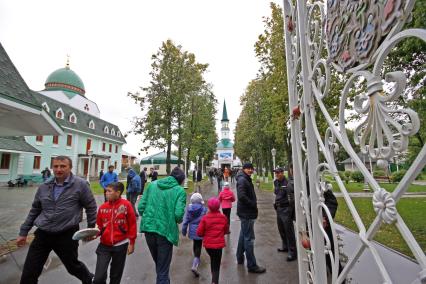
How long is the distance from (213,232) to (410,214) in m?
9.29

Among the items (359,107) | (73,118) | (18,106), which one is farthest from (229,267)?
(73,118)

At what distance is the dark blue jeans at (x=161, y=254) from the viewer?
3332mm

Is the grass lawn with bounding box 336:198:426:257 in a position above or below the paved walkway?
above

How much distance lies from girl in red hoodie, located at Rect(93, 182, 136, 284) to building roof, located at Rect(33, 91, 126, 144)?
3054cm

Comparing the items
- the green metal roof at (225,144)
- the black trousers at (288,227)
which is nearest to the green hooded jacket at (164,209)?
the black trousers at (288,227)

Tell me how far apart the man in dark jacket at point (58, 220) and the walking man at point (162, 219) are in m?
0.88

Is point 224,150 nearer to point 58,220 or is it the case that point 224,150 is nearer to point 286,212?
point 286,212

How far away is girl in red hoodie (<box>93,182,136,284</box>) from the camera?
3266 millimetres

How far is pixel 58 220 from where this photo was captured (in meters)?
3.34

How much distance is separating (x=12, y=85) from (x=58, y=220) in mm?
4832

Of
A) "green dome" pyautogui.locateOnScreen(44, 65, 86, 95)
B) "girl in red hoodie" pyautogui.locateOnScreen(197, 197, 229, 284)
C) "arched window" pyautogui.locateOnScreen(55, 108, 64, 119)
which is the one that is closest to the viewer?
"girl in red hoodie" pyautogui.locateOnScreen(197, 197, 229, 284)

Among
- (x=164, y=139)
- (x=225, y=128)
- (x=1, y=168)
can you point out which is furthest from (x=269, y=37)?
(x=225, y=128)

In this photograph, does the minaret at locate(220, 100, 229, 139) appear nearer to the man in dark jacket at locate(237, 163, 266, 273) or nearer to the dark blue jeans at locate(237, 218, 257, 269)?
the man in dark jacket at locate(237, 163, 266, 273)

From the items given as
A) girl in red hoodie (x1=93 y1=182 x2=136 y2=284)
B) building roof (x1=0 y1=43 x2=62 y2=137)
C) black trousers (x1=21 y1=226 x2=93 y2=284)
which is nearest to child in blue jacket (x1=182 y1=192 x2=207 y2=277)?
girl in red hoodie (x1=93 y1=182 x2=136 y2=284)
